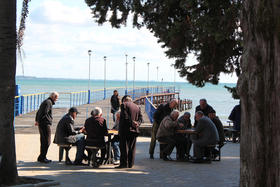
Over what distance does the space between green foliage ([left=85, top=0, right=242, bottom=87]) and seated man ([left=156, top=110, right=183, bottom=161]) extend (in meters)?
2.12

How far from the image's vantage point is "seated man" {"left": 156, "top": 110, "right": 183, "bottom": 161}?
11.8 metres

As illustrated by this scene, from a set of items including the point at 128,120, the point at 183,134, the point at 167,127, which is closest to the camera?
the point at 128,120

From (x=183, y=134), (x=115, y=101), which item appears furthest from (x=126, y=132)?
(x=115, y=101)

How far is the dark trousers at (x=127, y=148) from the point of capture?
34.4 feet

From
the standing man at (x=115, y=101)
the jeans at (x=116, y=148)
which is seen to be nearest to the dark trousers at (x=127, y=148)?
the jeans at (x=116, y=148)

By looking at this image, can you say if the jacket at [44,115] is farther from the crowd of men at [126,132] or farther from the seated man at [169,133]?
the seated man at [169,133]

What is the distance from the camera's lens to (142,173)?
9.81 m

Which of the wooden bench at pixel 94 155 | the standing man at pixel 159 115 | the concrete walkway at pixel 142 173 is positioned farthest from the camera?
the standing man at pixel 159 115

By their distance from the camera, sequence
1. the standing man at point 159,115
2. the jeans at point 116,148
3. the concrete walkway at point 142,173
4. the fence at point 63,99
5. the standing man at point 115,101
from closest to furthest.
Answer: the concrete walkway at point 142,173, the jeans at point 116,148, the standing man at point 159,115, the standing man at point 115,101, the fence at point 63,99

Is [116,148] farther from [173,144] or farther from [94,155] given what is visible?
[173,144]

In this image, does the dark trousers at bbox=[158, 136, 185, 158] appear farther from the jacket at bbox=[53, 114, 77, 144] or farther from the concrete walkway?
the jacket at bbox=[53, 114, 77, 144]

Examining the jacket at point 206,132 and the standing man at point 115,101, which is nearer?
the jacket at point 206,132

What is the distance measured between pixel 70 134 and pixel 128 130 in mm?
1327

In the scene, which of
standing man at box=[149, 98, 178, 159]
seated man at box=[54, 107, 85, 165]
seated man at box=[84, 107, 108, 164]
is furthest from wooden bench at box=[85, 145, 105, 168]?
standing man at box=[149, 98, 178, 159]
